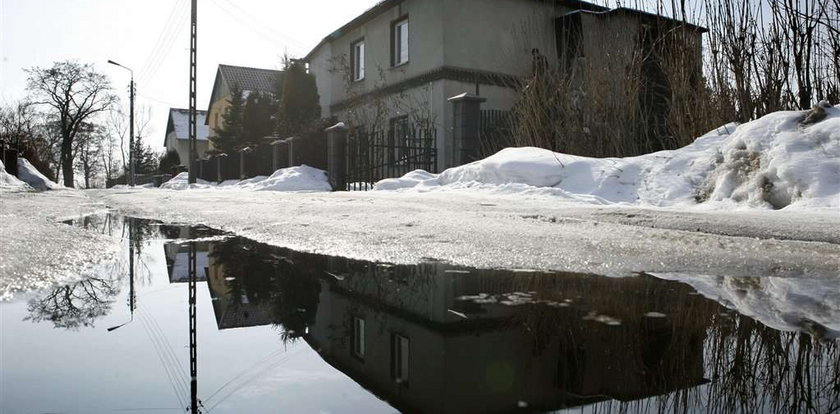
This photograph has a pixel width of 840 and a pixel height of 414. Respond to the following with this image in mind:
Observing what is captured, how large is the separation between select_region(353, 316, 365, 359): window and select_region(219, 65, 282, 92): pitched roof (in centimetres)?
3680

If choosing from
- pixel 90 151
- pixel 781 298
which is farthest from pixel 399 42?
pixel 90 151

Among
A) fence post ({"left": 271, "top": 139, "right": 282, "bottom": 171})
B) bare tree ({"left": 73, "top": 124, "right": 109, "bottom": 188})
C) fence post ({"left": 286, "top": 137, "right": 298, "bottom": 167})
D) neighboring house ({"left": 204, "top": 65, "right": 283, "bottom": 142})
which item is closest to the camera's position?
fence post ({"left": 286, "top": 137, "right": 298, "bottom": 167})


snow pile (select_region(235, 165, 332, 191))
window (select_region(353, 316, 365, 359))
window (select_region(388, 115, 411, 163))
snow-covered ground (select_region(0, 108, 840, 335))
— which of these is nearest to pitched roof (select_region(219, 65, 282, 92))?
window (select_region(388, 115, 411, 163))

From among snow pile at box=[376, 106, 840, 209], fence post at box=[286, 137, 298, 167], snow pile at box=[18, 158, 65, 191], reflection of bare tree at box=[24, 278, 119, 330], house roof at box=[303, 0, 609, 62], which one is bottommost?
reflection of bare tree at box=[24, 278, 119, 330]

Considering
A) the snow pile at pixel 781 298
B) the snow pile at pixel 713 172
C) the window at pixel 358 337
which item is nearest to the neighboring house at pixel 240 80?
the snow pile at pixel 713 172

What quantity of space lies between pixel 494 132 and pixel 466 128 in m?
1.22

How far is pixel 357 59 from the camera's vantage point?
66.9 ft

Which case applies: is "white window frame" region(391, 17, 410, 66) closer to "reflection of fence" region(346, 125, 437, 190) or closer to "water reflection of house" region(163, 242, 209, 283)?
"reflection of fence" region(346, 125, 437, 190)

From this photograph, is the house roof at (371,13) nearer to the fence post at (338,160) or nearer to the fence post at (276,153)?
the fence post at (276,153)

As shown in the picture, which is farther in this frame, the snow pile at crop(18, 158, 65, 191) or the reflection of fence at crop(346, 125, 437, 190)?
the snow pile at crop(18, 158, 65, 191)

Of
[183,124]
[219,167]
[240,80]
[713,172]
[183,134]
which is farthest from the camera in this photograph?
[183,124]

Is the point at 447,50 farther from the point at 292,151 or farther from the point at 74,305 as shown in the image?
the point at 74,305

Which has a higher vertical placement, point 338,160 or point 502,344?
point 338,160

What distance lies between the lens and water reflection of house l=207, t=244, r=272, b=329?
5.43 ft
